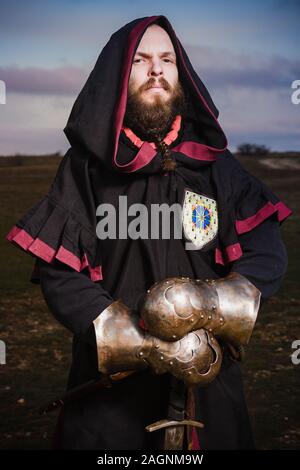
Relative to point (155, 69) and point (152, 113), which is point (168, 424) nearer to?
point (152, 113)

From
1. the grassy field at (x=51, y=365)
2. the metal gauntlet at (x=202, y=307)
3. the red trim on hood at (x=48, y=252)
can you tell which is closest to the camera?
the metal gauntlet at (x=202, y=307)

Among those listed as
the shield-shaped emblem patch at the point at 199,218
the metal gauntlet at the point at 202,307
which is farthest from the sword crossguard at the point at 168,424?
the shield-shaped emblem patch at the point at 199,218

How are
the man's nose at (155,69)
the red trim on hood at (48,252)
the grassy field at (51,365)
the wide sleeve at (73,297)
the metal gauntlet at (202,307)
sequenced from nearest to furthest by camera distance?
the metal gauntlet at (202,307) < the wide sleeve at (73,297) < the red trim on hood at (48,252) < the man's nose at (155,69) < the grassy field at (51,365)

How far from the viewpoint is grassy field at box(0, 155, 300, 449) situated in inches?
144

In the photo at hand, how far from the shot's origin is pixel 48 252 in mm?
2174

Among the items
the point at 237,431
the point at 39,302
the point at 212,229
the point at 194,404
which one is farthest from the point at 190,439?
the point at 39,302

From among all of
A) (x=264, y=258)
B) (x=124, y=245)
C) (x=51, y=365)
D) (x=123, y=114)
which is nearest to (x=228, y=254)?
(x=264, y=258)

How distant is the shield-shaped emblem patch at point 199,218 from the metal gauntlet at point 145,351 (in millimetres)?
401

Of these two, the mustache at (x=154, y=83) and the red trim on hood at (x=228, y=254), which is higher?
the mustache at (x=154, y=83)

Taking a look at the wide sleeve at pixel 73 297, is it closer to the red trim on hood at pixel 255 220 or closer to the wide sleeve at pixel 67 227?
the wide sleeve at pixel 67 227

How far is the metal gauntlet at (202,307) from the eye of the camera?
1940mm

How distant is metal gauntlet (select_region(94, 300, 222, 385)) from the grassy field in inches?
67.4

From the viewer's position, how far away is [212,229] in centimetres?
233
